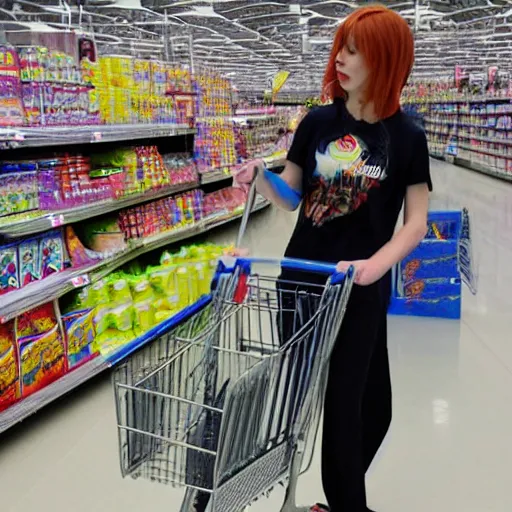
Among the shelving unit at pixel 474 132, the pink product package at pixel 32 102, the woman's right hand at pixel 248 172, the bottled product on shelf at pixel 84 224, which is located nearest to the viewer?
the woman's right hand at pixel 248 172

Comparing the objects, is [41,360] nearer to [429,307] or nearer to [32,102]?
[32,102]

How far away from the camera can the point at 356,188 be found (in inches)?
66.0

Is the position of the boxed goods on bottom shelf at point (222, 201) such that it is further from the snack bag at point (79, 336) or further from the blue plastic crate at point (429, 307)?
the snack bag at point (79, 336)

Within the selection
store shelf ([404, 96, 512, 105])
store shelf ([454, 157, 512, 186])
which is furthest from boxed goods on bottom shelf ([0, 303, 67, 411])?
store shelf ([404, 96, 512, 105])

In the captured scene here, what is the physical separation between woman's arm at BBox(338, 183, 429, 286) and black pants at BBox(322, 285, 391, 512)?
0.16 metres

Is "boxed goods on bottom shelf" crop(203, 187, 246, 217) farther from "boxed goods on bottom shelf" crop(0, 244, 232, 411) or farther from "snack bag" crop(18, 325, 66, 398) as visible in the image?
"snack bag" crop(18, 325, 66, 398)

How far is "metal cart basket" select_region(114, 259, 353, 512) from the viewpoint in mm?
1318

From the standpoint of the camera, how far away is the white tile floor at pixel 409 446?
228 cm

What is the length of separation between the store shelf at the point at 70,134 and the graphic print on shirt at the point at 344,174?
1519 mm

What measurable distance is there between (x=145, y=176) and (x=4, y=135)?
154 cm

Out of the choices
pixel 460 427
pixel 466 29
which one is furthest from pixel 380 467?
pixel 466 29

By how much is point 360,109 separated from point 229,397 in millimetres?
868

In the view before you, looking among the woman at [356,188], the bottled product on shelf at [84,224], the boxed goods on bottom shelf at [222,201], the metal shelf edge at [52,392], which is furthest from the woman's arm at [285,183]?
the boxed goods on bottom shelf at [222,201]

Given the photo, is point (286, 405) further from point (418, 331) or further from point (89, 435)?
point (418, 331)
